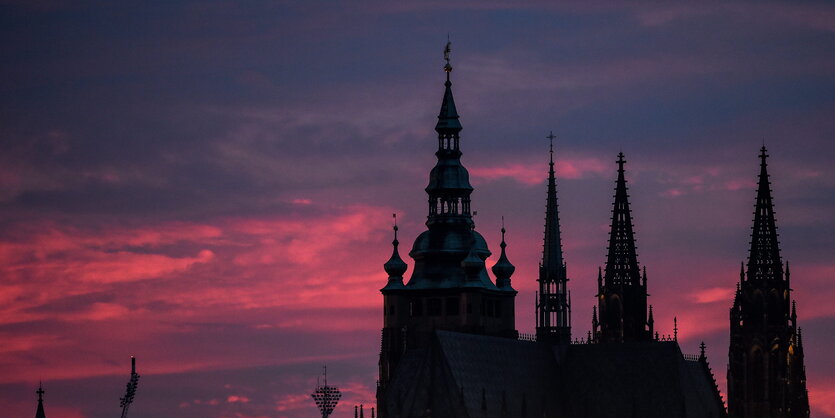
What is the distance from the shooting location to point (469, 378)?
198000 mm

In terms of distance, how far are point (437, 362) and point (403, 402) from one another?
3.62 m

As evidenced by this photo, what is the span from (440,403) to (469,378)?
181 inches

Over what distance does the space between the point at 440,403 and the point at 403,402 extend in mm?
2465

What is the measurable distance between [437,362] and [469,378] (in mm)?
3530

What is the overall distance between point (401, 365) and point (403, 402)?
5017 mm

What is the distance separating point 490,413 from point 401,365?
6851mm

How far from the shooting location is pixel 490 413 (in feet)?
651

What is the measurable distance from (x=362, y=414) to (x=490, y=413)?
872 cm

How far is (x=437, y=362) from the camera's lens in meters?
196

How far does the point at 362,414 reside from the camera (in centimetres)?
19925

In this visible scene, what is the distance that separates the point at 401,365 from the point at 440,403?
5873mm

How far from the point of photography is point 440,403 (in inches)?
7643

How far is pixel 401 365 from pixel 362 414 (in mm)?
4290
